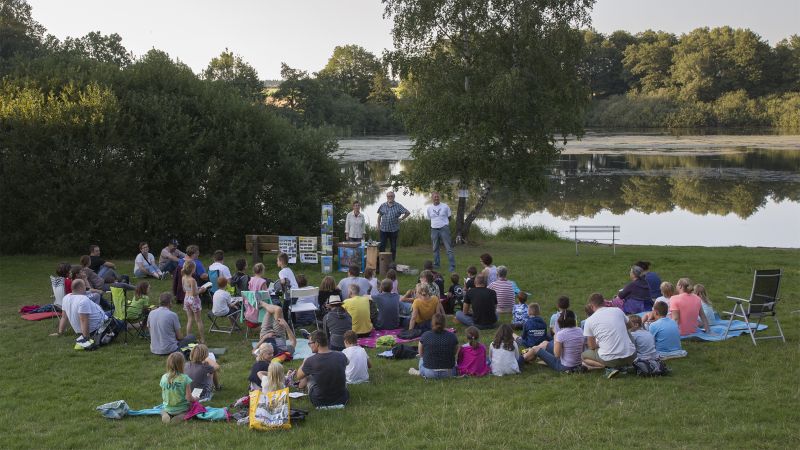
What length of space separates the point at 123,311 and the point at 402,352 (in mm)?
4469

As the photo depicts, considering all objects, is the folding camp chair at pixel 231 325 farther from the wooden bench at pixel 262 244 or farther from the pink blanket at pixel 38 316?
the wooden bench at pixel 262 244

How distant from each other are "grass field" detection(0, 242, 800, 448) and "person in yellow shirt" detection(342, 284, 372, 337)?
3.66 ft

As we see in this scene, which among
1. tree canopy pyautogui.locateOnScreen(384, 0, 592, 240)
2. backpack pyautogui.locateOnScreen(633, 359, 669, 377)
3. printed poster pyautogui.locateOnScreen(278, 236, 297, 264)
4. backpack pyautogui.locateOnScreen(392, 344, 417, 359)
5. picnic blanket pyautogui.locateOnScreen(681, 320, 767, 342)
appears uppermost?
tree canopy pyautogui.locateOnScreen(384, 0, 592, 240)

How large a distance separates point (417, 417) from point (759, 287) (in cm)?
Answer: 610

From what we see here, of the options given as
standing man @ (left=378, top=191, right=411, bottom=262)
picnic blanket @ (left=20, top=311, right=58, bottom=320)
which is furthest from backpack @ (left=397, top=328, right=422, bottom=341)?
picnic blanket @ (left=20, top=311, right=58, bottom=320)

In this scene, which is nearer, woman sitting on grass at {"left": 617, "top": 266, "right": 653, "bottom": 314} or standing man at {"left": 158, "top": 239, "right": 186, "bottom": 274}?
woman sitting on grass at {"left": 617, "top": 266, "right": 653, "bottom": 314}

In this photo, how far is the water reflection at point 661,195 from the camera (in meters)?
31.5

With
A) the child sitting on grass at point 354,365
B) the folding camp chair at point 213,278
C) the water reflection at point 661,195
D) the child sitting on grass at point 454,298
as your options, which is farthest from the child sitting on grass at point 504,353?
the water reflection at point 661,195

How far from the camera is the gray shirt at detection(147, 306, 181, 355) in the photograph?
10609 mm

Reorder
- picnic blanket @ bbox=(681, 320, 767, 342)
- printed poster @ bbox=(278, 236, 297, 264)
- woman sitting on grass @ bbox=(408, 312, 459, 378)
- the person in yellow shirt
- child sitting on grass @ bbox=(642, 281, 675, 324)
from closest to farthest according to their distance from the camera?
woman sitting on grass @ bbox=(408, 312, 459, 378), child sitting on grass @ bbox=(642, 281, 675, 324), picnic blanket @ bbox=(681, 320, 767, 342), the person in yellow shirt, printed poster @ bbox=(278, 236, 297, 264)

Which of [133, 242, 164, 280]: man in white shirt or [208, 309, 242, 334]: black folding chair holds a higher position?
[133, 242, 164, 280]: man in white shirt

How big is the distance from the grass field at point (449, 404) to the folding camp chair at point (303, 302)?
1010 millimetres

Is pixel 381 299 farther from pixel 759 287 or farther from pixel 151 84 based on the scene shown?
pixel 151 84

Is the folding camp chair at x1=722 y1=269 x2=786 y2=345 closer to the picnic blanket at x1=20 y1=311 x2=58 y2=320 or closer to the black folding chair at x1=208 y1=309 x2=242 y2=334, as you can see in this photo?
the black folding chair at x1=208 y1=309 x2=242 y2=334
